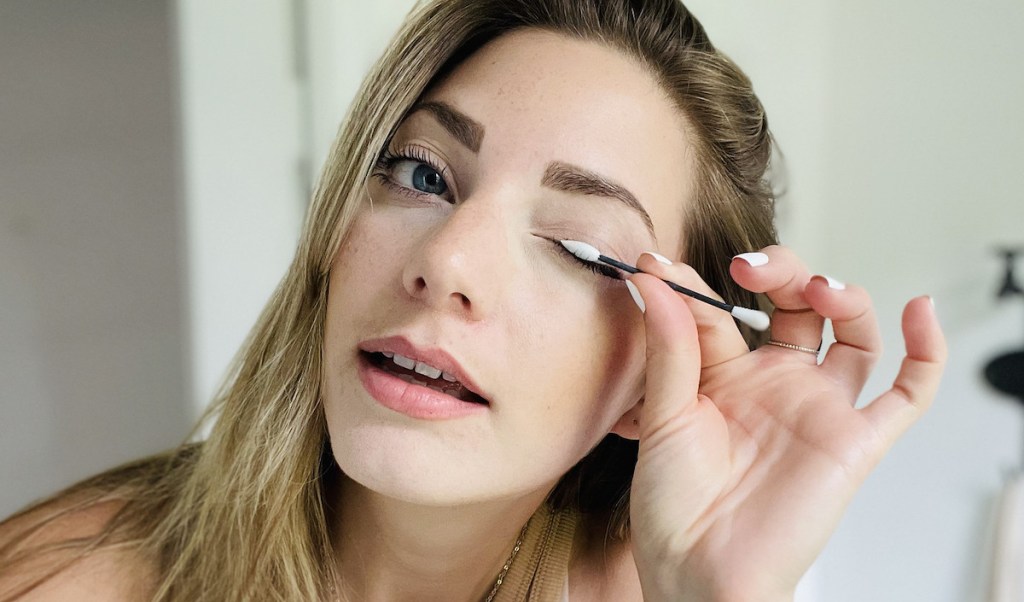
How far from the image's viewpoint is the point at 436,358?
0.69 meters

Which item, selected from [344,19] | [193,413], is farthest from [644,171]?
[193,413]

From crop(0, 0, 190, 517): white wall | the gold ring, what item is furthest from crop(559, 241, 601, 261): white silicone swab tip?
crop(0, 0, 190, 517): white wall

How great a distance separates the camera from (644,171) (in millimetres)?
792

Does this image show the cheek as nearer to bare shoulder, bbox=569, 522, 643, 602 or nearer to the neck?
the neck

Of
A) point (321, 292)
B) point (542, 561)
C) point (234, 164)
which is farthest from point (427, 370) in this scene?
point (234, 164)

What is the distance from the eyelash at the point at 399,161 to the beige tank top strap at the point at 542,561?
1.69 feet

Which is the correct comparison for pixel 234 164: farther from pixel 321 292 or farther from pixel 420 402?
pixel 420 402

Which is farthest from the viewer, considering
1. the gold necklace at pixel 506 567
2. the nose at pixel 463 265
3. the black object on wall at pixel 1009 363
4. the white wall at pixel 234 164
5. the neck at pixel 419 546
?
the black object on wall at pixel 1009 363

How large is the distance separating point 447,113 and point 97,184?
857 mm

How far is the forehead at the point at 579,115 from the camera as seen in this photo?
75 centimetres

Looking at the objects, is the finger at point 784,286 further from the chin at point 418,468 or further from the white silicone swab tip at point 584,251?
the chin at point 418,468

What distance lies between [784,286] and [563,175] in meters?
0.27

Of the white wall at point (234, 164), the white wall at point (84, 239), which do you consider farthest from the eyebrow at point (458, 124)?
the white wall at point (84, 239)

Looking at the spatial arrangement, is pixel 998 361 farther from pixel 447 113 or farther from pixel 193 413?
pixel 193 413
